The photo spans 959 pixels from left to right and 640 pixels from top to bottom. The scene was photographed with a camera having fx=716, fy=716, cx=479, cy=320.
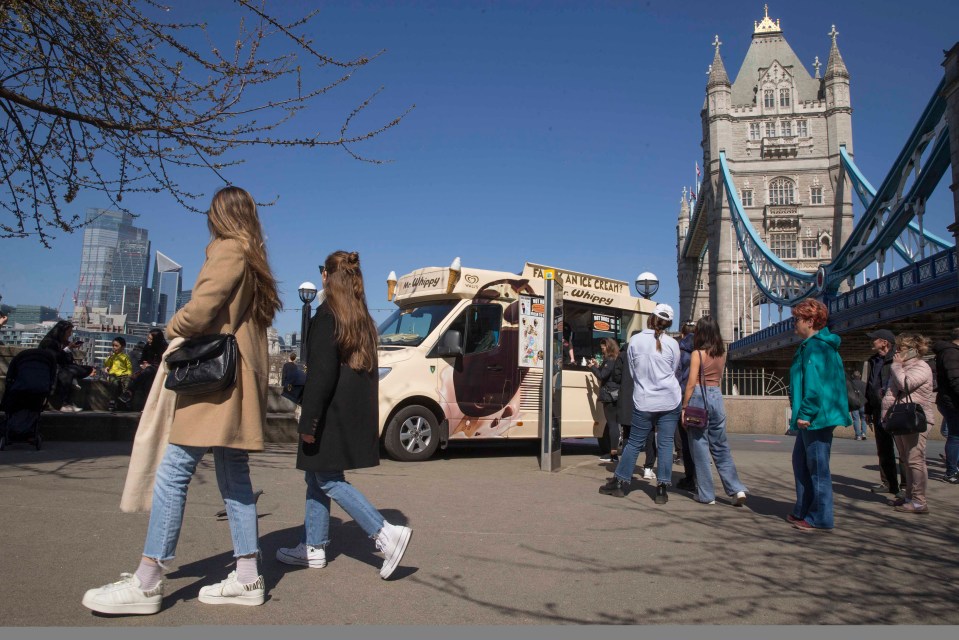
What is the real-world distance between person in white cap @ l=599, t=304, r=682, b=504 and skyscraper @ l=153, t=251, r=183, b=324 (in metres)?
15.9

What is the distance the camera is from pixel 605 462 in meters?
9.30

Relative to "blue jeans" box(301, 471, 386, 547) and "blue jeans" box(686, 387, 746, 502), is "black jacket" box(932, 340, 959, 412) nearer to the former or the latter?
"blue jeans" box(686, 387, 746, 502)

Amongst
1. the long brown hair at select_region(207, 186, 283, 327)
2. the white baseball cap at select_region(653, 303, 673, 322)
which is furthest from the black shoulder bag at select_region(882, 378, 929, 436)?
the long brown hair at select_region(207, 186, 283, 327)

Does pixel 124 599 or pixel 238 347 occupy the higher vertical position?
pixel 238 347

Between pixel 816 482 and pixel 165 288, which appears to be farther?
pixel 165 288

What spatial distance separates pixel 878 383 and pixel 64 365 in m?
10.4

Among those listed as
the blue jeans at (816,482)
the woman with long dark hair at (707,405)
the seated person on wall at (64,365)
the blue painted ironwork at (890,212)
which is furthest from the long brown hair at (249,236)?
the blue painted ironwork at (890,212)

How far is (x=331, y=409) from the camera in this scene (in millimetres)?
3812

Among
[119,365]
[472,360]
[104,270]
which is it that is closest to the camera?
[472,360]

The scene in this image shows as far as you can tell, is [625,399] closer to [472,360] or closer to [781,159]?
[472,360]

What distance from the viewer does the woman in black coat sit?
12.3 ft

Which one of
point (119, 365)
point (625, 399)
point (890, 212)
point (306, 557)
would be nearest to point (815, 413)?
point (625, 399)

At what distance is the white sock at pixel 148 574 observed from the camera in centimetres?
312

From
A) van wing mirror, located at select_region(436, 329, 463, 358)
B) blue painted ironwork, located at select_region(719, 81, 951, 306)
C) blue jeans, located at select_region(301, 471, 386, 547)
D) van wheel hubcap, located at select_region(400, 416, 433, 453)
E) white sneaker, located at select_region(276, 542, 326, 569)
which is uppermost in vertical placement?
blue painted ironwork, located at select_region(719, 81, 951, 306)
